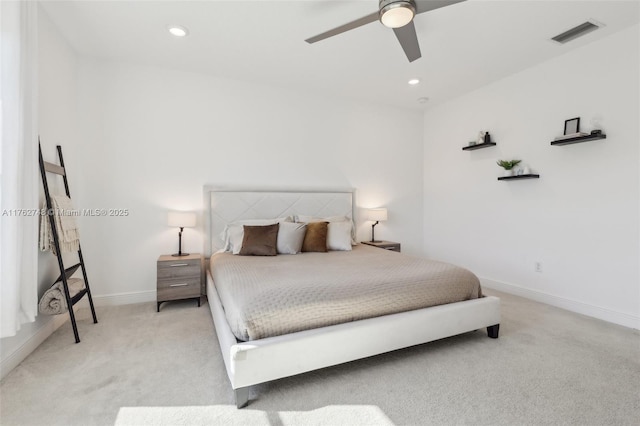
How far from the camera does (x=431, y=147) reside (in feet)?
16.0

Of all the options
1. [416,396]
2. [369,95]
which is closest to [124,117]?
[369,95]

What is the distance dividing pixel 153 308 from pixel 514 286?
4178 mm

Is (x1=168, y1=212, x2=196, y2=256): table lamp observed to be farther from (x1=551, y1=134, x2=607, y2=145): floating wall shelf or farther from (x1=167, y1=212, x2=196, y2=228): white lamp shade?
(x1=551, y1=134, x2=607, y2=145): floating wall shelf

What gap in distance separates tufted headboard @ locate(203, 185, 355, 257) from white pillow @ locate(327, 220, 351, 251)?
1.93 ft

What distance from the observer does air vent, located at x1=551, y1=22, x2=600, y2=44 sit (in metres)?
2.66

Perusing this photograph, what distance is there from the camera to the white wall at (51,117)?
7.44ft

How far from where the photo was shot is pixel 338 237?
3.56 metres

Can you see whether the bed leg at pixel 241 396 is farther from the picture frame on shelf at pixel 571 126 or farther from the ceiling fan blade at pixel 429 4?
the picture frame on shelf at pixel 571 126

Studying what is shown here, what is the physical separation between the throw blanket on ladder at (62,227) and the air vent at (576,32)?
15.3ft

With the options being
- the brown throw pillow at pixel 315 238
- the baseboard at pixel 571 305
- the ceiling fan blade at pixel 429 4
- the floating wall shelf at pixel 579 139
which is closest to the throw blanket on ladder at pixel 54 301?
the brown throw pillow at pixel 315 238

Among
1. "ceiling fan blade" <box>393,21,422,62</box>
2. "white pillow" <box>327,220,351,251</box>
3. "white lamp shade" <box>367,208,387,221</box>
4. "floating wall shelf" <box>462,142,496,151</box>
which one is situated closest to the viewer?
"ceiling fan blade" <box>393,21,422,62</box>

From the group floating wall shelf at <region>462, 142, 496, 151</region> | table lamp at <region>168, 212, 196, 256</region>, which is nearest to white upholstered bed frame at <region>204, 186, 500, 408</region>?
table lamp at <region>168, 212, 196, 256</region>

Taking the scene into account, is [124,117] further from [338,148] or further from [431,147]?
[431,147]

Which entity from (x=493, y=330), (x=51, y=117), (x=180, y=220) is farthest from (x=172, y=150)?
(x=493, y=330)
